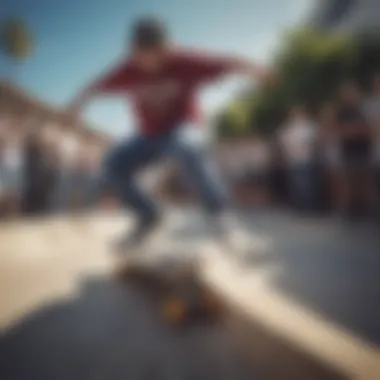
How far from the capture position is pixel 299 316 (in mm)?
1483

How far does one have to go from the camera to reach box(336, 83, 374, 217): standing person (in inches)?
97.1

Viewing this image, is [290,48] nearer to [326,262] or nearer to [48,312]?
[326,262]

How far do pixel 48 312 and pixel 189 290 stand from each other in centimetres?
47

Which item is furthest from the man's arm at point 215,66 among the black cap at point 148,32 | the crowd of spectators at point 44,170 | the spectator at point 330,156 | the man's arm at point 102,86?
the spectator at point 330,156

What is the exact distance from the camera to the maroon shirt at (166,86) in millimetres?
1581

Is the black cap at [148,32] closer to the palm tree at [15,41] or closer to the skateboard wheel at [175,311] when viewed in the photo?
the palm tree at [15,41]

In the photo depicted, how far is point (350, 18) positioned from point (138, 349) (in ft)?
4.95

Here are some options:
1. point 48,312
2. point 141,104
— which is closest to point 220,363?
point 48,312

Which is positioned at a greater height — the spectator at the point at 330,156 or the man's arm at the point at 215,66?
the man's arm at the point at 215,66

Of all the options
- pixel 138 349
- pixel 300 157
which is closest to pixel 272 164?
pixel 300 157

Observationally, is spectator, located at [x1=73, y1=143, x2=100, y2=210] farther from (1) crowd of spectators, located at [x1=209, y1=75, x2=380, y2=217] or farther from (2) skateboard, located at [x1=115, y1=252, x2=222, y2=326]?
(1) crowd of spectators, located at [x1=209, y1=75, x2=380, y2=217]

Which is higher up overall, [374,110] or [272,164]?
[374,110]

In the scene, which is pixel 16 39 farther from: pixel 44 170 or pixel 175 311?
pixel 175 311

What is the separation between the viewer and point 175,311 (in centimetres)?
146
